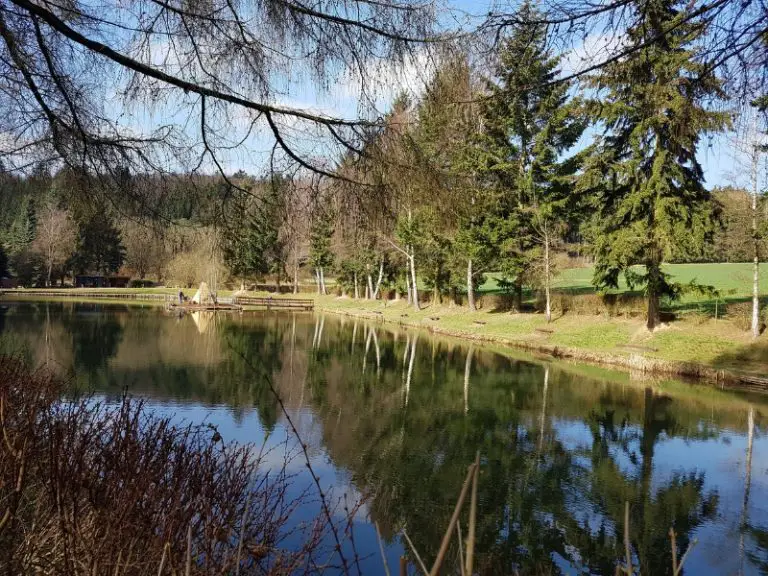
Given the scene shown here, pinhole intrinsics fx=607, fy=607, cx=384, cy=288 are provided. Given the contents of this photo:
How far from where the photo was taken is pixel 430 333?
26609 mm

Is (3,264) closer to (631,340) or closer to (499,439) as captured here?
(631,340)

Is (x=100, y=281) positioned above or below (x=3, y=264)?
below

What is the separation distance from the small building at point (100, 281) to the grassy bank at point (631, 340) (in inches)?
1845

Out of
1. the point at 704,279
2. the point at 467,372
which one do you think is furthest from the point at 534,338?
the point at 704,279

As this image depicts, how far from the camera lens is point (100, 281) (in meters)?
63.6

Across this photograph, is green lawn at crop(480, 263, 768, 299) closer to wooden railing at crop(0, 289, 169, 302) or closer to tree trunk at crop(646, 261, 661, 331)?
tree trunk at crop(646, 261, 661, 331)

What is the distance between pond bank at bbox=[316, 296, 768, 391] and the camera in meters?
15.3

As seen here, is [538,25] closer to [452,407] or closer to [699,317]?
[452,407]

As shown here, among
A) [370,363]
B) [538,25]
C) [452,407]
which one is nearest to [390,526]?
[538,25]

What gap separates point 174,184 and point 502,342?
64.5ft

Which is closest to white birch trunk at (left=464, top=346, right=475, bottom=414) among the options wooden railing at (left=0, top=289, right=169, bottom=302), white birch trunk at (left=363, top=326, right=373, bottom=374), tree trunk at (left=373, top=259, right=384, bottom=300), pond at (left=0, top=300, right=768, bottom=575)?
pond at (left=0, top=300, right=768, bottom=575)

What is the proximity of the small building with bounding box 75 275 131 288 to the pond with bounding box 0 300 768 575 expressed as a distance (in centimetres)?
4578

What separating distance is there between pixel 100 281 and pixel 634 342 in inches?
2309

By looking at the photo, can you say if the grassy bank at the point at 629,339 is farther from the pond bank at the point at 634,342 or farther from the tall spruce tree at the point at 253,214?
the tall spruce tree at the point at 253,214
